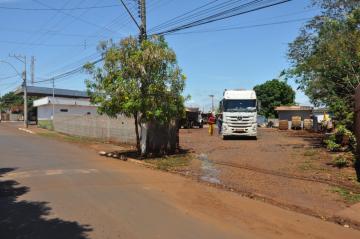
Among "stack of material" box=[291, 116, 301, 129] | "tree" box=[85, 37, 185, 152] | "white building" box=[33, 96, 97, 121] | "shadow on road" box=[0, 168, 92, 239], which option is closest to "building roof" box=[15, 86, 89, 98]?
"white building" box=[33, 96, 97, 121]

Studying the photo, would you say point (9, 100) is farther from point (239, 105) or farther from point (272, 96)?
point (239, 105)

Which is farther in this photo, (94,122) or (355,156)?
(94,122)

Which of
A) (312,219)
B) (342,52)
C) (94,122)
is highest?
(342,52)

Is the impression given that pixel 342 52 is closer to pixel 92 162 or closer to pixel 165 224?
pixel 92 162

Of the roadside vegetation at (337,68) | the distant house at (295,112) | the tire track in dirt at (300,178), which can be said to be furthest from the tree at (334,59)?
the distant house at (295,112)

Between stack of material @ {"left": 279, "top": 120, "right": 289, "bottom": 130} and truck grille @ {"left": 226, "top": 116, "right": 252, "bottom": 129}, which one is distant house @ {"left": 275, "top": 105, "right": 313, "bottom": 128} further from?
truck grille @ {"left": 226, "top": 116, "right": 252, "bottom": 129}

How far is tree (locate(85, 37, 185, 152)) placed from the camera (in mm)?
18094

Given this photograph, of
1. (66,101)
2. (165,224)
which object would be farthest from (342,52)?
(66,101)

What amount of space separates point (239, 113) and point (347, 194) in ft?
58.7

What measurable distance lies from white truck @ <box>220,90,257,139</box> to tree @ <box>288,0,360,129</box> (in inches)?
137

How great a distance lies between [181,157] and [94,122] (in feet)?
47.0

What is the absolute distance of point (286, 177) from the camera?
1338cm

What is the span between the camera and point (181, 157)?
1909 centimetres

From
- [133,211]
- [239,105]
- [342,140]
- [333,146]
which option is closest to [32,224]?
[133,211]
